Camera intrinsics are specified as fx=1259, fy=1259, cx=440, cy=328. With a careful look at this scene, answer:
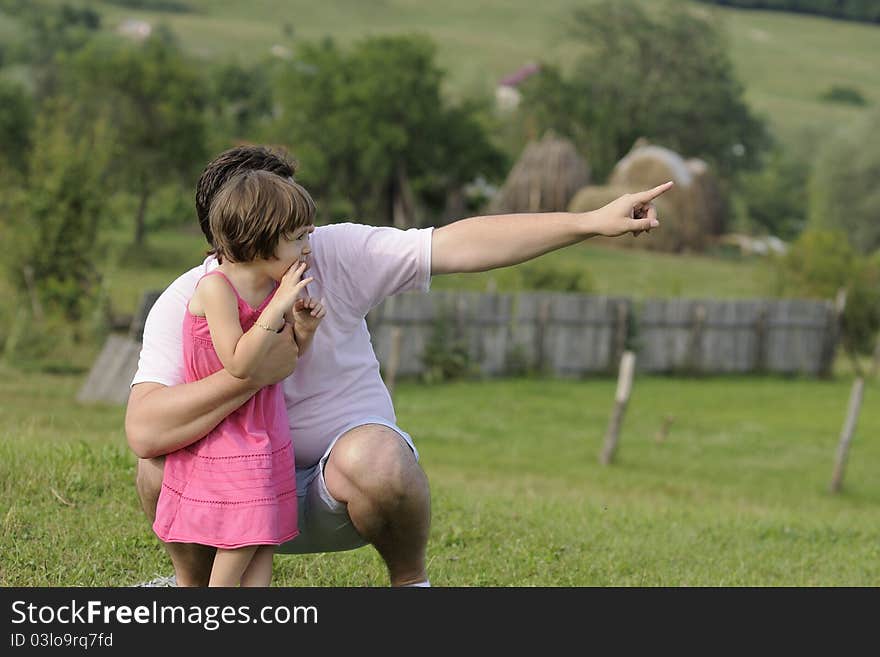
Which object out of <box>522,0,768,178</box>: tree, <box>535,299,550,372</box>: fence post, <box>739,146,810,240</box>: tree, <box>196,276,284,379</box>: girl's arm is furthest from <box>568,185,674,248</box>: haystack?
<box>196,276,284,379</box>: girl's arm

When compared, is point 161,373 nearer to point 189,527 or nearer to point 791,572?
point 189,527

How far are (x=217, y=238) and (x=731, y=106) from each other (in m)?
75.7

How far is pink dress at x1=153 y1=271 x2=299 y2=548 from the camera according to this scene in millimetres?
3541

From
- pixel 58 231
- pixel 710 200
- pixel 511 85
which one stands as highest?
pixel 58 231

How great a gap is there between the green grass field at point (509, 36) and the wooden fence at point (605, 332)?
69.0 meters

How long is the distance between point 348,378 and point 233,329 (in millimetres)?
531

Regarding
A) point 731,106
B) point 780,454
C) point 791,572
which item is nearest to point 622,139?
point 731,106

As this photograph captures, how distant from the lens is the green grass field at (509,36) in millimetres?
103188

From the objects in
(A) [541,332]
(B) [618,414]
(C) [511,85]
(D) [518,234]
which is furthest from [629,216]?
(C) [511,85]

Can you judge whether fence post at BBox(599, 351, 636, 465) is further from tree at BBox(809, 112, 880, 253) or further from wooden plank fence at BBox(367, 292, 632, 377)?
tree at BBox(809, 112, 880, 253)

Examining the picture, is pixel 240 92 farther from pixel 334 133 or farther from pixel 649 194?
pixel 649 194

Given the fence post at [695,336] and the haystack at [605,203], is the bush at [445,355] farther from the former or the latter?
the haystack at [605,203]

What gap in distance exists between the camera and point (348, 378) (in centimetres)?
392

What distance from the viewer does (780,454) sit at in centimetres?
1636
